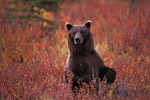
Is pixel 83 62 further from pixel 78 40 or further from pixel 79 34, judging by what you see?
pixel 79 34

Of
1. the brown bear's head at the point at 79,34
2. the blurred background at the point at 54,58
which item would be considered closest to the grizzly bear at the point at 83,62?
the brown bear's head at the point at 79,34

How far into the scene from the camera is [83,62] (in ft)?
12.2

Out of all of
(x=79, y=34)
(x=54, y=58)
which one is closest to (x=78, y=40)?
(x=79, y=34)

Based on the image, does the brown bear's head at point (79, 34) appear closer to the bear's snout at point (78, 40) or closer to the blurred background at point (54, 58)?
the bear's snout at point (78, 40)

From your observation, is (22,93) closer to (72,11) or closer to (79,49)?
(79,49)

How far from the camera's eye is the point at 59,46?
6457 millimetres

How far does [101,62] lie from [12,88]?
1619 millimetres

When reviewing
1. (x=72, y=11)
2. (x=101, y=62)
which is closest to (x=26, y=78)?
(x=101, y=62)

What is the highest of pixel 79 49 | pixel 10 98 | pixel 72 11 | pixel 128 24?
pixel 72 11

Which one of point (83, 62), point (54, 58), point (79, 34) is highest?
point (79, 34)

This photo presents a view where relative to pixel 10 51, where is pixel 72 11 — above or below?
above

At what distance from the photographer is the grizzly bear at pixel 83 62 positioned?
370 centimetres

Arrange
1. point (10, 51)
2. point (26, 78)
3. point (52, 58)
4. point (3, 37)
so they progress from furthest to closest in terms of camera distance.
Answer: point (3, 37), point (10, 51), point (52, 58), point (26, 78)

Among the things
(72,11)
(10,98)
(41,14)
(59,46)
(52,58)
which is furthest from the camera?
(72,11)
